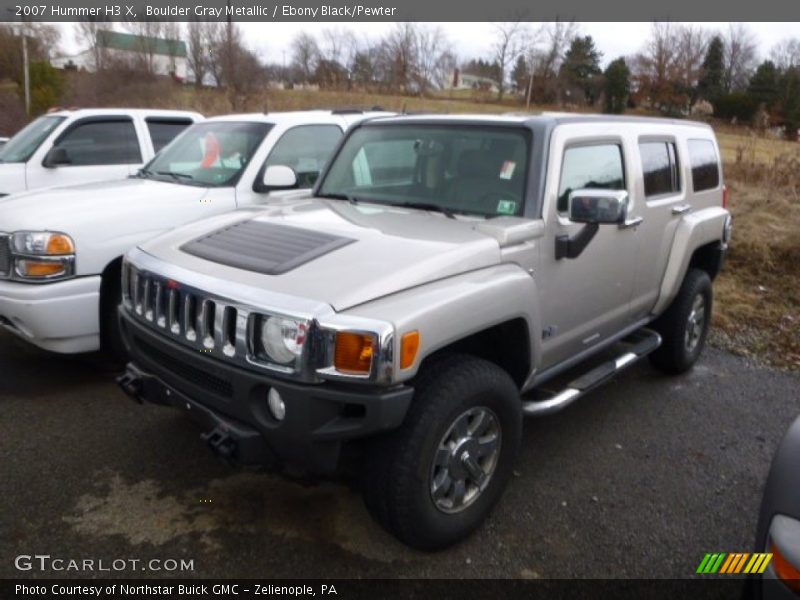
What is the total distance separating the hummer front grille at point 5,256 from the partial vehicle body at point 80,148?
314cm

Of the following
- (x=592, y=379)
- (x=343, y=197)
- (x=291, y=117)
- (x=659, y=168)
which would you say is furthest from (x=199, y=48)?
(x=592, y=379)

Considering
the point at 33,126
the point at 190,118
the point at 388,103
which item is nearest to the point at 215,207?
the point at 190,118

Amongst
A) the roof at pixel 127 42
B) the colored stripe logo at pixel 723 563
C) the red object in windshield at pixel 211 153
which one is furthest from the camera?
the roof at pixel 127 42

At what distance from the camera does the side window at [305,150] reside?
18.2 feet

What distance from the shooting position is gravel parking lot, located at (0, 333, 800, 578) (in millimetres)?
2889

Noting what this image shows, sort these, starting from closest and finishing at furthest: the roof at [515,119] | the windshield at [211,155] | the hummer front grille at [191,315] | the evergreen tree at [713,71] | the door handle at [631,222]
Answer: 1. the hummer front grille at [191,315]
2. the roof at [515,119]
3. the door handle at [631,222]
4. the windshield at [211,155]
5. the evergreen tree at [713,71]

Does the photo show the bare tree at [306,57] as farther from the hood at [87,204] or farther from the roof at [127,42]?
the hood at [87,204]

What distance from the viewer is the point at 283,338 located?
2467 mm

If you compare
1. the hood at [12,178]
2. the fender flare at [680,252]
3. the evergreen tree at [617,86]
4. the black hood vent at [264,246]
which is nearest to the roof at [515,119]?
the fender flare at [680,252]

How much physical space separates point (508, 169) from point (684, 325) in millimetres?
2302

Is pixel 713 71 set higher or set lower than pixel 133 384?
higher

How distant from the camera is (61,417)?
13.4 feet

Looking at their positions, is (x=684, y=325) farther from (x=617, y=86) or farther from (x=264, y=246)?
(x=617, y=86)
